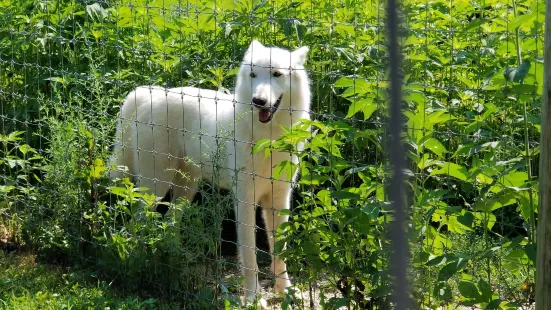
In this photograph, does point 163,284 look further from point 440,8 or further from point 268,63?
point 440,8

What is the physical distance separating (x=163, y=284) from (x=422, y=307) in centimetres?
165

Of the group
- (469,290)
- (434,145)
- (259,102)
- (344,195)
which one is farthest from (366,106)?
(259,102)

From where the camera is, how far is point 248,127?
4.58m

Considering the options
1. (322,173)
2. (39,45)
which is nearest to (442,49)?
(322,173)

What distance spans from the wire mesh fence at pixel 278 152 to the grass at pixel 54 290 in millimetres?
70

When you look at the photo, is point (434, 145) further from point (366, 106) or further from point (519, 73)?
point (519, 73)

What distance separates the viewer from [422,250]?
10.7 feet

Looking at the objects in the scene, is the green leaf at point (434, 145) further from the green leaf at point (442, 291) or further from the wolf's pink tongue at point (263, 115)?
the wolf's pink tongue at point (263, 115)

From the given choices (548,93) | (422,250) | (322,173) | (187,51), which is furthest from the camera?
(187,51)

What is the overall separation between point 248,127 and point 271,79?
0.34 meters

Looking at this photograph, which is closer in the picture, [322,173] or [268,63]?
[322,173]

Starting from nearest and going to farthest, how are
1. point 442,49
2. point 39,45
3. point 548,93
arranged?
1. point 548,93
2. point 442,49
3. point 39,45

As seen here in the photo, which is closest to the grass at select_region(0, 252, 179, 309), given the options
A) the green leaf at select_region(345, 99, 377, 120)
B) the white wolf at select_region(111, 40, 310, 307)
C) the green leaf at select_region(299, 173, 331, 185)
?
the white wolf at select_region(111, 40, 310, 307)

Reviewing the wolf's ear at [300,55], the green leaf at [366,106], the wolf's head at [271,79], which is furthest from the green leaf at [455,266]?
the wolf's ear at [300,55]
